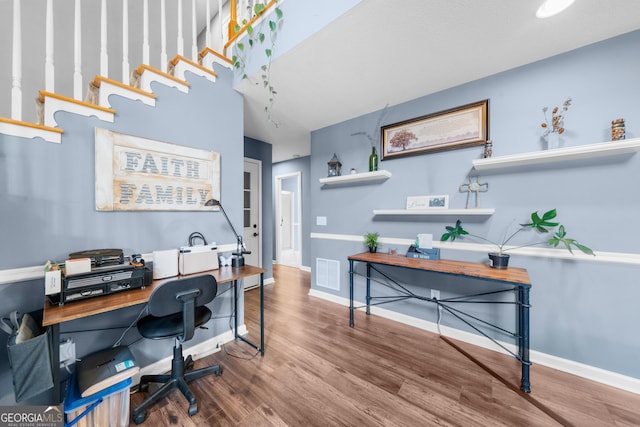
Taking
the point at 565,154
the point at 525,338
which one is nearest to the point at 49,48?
the point at 565,154

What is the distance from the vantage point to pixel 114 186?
167 centimetres

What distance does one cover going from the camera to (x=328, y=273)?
11.0 ft

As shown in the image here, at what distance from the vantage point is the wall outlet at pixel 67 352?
141 cm

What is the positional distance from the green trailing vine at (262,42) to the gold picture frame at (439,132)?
1.49 metres

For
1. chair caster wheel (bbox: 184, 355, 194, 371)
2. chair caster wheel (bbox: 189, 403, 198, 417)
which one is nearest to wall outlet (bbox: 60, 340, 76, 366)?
chair caster wheel (bbox: 184, 355, 194, 371)

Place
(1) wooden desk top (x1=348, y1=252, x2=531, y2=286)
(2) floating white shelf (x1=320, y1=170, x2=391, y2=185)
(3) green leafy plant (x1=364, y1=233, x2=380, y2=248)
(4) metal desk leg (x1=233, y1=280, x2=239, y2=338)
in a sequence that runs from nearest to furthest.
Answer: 1. (1) wooden desk top (x1=348, y1=252, x2=531, y2=286)
2. (4) metal desk leg (x1=233, y1=280, x2=239, y2=338)
3. (2) floating white shelf (x1=320, y1=170, x2=391, y2=185)
4. (3) green leafy plant (x1=364, y1=233, x2=380, y2=248)

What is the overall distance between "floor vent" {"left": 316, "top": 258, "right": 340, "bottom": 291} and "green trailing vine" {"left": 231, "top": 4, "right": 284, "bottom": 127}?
91.4 inches

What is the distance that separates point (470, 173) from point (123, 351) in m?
3.21

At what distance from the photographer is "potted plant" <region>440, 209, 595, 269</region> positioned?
175 cm

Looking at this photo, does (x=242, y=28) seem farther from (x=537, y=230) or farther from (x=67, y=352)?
(x=537, y=230)

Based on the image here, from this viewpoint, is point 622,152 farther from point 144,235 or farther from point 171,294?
point 144,235

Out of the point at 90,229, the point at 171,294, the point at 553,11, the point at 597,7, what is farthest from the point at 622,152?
the point at 90,229

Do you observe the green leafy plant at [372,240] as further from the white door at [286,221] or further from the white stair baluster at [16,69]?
the white door at [286,221]

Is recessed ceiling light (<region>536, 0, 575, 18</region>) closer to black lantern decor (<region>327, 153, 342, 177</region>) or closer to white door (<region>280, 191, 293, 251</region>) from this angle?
black lantern decor (<region>327, 153, 342, 177</region>)
